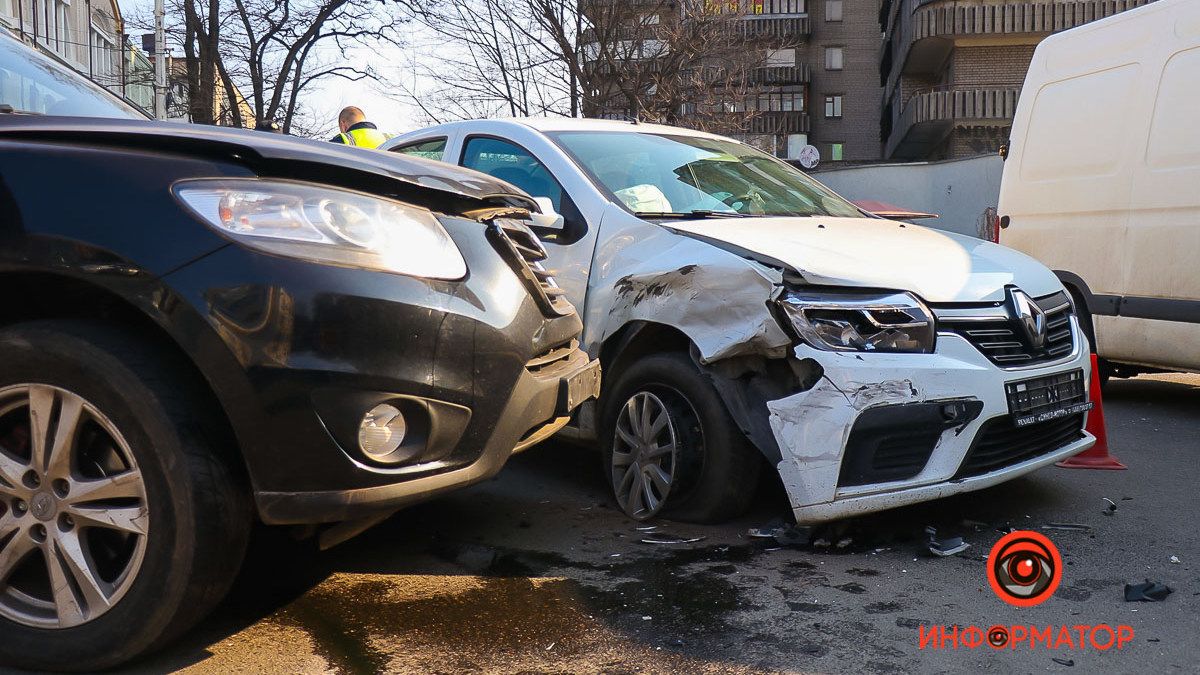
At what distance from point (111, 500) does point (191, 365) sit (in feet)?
1.30

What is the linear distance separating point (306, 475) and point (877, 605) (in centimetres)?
173

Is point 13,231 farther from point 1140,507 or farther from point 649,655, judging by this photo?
point 1140,507

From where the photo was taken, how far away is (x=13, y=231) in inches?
105

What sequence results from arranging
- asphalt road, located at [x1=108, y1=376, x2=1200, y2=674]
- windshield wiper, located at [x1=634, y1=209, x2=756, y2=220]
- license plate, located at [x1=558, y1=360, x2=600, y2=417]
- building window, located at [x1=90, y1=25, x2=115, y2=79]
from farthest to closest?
building window, located at [x1=90, y1=25, x2=115, y2=79]
windshield wiper, located at [x1=634, y1=209, x2=756, y2=220]
license plate, located at [x1=558, y1=360, x2=600, y2=417]
asphalt road, located at [x1=108, y1=376, x2=1200, y2=674]

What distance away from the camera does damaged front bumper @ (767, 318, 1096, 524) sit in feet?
11.6

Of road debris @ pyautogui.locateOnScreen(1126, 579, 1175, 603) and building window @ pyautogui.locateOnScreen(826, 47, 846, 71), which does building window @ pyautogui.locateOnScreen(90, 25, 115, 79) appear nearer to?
building window @ pyautogui.locateOnScreen(826, 47, 846, 71)

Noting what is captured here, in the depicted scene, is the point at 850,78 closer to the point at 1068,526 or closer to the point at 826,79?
the point at 826,79

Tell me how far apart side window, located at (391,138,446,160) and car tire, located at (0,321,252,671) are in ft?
9.52

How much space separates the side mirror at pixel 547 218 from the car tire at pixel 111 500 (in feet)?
5.44

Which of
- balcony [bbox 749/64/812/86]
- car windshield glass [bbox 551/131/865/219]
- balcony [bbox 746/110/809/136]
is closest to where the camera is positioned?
car windshield glass [bbox 551/131/865/219]

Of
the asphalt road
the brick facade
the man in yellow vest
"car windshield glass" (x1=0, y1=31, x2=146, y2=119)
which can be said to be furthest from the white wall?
the brick facade

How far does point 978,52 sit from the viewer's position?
32.2 metres

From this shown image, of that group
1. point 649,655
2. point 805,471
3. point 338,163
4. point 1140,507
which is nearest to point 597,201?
point 805,471

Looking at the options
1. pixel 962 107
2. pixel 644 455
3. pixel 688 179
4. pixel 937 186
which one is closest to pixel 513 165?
pixel 688 179
